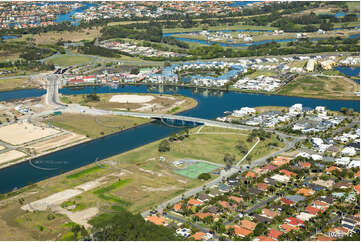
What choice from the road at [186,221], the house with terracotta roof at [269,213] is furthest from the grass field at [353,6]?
the road at [186,221]

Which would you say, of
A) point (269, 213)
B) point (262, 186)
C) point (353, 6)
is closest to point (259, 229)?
point (269, 213)

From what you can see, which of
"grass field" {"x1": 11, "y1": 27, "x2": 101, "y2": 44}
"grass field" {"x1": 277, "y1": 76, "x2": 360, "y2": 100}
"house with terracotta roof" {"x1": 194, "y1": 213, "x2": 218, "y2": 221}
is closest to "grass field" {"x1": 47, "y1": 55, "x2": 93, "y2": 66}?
"grass field" {"x1": 11, "y1": 27, "x2": 101, "y2": 44}

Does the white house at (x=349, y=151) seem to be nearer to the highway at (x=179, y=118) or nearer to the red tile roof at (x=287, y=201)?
the highway at (x=179, y=118)

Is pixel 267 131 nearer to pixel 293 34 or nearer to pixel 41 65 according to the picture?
pixel 41 65

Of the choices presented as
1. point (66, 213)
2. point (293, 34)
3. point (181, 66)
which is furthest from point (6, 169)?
point (293, 34)

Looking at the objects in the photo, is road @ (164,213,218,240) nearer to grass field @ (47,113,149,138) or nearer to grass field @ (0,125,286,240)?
grass field @ (0,125,286,240)
